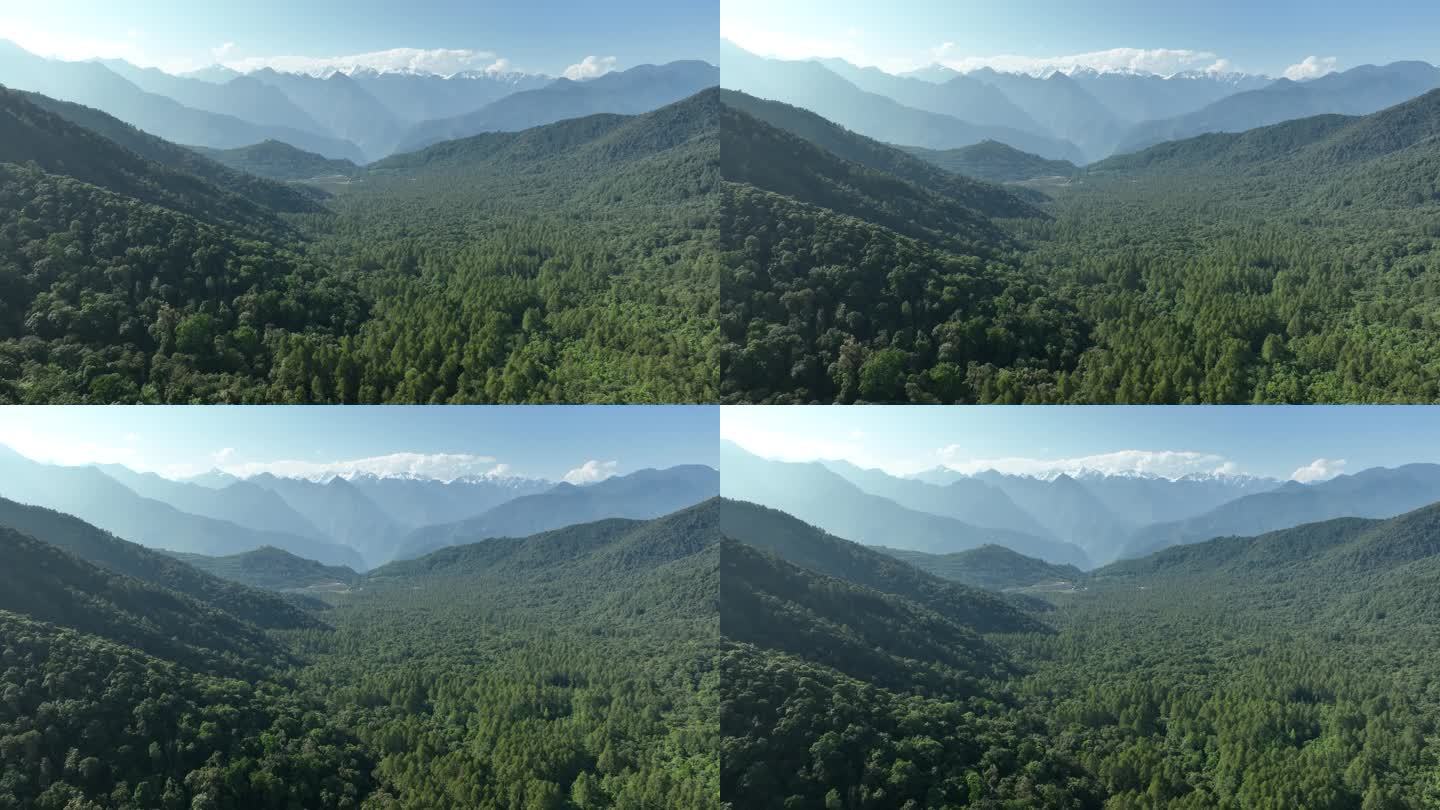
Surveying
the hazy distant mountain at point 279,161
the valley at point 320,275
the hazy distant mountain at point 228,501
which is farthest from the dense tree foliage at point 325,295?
the hazy distant mountain at point 279,161

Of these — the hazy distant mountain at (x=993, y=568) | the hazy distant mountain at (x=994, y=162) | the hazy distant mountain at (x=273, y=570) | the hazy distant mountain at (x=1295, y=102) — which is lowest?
the hazy distant mountain at (x=273, y=570)

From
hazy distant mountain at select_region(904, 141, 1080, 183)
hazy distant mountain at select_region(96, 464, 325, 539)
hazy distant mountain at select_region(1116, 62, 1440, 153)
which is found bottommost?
hazy distant mountain at select_region(96, 464, 325, 539)

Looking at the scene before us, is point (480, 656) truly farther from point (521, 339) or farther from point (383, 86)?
point (383, 86)

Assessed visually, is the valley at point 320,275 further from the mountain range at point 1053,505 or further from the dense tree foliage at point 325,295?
the mountain range at point 1053,505

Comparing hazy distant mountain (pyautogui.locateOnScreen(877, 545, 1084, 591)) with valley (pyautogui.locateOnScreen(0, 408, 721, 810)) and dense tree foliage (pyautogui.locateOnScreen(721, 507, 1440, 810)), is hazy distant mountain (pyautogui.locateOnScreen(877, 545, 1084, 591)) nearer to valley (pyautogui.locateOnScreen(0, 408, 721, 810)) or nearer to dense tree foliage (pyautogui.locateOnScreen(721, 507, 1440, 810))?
dense tree foliage (pyautogui.locateOnScreen(721, 507, 1440, 810))

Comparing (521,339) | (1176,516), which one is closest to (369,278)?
(521,339)

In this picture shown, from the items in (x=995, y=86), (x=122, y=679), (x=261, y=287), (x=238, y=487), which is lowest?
(x=122, y=679)

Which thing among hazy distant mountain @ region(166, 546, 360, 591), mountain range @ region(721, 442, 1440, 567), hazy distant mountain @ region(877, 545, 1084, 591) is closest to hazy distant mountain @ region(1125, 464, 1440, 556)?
mountain range @ region(721, 442, 1440, 567)
